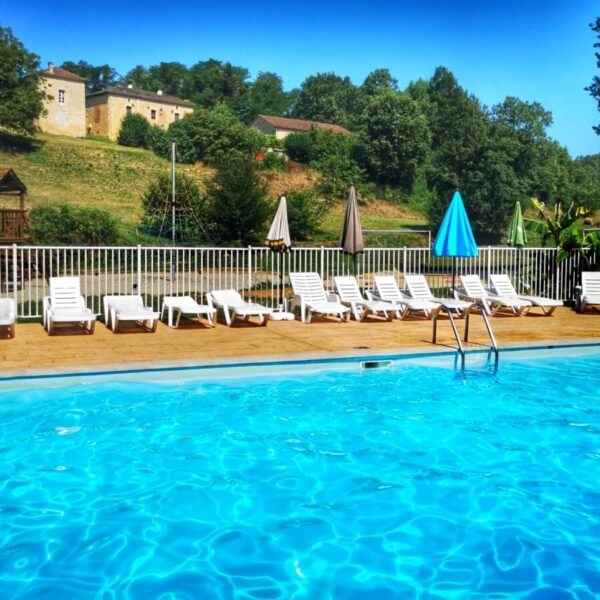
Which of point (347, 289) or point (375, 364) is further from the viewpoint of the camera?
point (347, 289)

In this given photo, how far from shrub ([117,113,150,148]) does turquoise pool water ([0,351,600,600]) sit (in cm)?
5512

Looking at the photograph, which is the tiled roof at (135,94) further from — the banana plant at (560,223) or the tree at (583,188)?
the banana plant at (560,223)

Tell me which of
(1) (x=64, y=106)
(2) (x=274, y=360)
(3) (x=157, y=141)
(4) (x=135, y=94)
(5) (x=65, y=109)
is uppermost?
(4) (x=135, y=94)

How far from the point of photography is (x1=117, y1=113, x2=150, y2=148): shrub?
60312mm

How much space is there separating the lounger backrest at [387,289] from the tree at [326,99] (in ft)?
267

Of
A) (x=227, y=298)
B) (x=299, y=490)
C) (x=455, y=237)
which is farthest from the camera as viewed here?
(x=227, y=298)

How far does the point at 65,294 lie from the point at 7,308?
0.98m

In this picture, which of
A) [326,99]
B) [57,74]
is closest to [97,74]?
[326,99]

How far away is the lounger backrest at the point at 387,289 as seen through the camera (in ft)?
45.3

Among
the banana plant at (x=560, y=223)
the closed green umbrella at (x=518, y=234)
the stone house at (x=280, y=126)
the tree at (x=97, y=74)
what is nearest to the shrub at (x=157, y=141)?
the stone house at (x=280, y=126)

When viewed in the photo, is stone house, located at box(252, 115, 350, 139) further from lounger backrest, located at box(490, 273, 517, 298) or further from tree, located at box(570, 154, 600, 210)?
lounger backrest, located at box(490, 273, 517, 298)

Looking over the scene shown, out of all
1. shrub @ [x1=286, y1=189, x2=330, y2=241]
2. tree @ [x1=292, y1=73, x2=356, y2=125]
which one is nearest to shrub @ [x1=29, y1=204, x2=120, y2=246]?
shrub @ [x1=286, y1=189, x2=330, y2=241]

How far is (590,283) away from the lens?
1494 cm

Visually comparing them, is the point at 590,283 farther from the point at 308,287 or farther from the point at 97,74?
the point at 97,74
